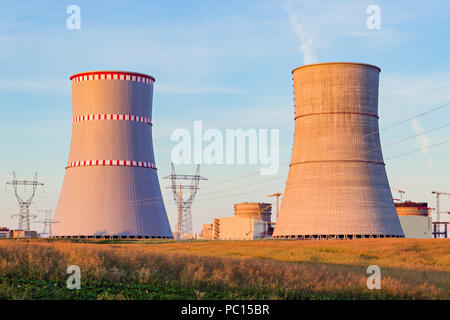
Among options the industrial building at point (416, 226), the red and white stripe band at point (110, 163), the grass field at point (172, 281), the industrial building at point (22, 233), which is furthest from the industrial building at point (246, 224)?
the grass field at point (172, 281)

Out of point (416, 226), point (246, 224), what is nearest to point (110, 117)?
point (246, 224)

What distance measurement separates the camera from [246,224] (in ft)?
284

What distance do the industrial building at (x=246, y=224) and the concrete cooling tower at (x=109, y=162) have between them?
37.7m

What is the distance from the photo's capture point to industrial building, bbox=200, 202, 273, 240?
8512 cm

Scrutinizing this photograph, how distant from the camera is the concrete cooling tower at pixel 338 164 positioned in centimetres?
4041

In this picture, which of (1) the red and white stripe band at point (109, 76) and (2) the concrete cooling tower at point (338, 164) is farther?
(1) the red and white stripe band at point (109, 76)

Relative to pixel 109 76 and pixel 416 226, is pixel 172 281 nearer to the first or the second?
pixel 109 76

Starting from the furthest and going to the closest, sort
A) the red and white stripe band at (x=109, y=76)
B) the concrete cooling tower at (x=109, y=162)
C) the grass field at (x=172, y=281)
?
the red and white stripe band at (x=109, y=76), the concrete cooling tower at (x=109, y=162), the grass field at (x=172, y=281)

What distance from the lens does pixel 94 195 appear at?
4441 centimetres

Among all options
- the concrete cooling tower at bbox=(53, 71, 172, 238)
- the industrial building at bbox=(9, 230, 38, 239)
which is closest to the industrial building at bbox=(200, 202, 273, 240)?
the industrial building at bbox=(9, 230, 38, 239)

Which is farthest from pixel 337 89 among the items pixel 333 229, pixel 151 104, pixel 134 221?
pixel 134 221

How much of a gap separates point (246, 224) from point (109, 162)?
44585mm

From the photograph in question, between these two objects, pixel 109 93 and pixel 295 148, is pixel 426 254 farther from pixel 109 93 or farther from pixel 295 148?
pixel 109 93

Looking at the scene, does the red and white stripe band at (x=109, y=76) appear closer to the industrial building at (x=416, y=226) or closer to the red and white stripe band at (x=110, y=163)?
the red and white stripe band at (x=110, y=163)
